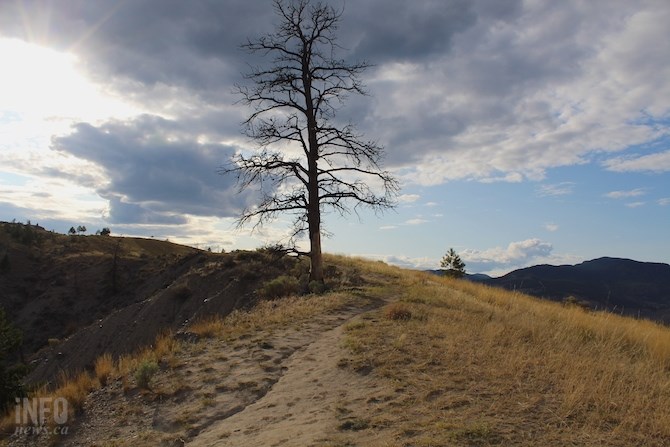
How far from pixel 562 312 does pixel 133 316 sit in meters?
23.7

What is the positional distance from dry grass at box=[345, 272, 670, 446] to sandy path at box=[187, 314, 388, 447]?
1.76ft

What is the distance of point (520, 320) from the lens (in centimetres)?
1273

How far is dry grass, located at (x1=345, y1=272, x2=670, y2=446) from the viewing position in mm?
5785

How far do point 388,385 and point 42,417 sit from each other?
646cm

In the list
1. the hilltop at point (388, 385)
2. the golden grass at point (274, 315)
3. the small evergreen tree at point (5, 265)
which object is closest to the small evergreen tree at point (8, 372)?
the golden grass at point (274, 315)

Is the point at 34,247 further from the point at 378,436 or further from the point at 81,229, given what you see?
the point at 378,436

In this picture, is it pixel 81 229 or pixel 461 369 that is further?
pixel 81 229

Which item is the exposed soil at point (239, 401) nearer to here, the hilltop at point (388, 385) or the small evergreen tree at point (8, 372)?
the hilltop at point (388, 385)

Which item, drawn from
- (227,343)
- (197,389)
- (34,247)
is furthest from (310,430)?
(34,247)

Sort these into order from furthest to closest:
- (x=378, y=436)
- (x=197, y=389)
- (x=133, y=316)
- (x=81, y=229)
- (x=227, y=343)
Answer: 1. (x=81, y=229)
2. (x=133, y=316)
3. (x=227, y=343)
4. (x=197, y=389)
5. (x=378, y=436)

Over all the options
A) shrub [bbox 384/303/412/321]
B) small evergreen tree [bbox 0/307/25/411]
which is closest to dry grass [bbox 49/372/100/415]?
small evergreen tree [bbox 0/307/25/411]

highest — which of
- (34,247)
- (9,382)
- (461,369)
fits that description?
(34,247)

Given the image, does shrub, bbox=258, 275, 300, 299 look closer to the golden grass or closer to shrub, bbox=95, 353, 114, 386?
the golden grass

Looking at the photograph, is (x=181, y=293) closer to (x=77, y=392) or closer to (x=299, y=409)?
(x=77, y=392)
